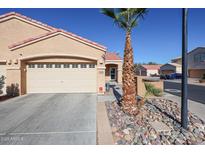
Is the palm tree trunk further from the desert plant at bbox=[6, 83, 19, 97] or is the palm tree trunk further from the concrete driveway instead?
the desert plant at bbox=[6, 83, 19, 97]

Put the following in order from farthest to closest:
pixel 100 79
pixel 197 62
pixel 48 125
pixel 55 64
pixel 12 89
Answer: pixel 197 62
pixel 55 64
pixel 100 79
pixel 12 89
pixel 48 125

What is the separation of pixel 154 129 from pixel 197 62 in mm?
37049

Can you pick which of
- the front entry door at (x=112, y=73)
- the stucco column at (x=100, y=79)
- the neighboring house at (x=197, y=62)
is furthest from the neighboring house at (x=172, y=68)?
the stucco column at (x=100, y=79)

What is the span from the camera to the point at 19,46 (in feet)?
40.4

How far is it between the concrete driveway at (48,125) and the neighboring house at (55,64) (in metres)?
4.42

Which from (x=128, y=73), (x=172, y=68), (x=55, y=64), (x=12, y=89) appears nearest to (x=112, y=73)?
(x=55, y=64)

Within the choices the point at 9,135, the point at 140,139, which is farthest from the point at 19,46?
the point at 140,139

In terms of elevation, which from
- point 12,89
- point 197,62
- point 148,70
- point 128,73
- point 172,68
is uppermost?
point 197,62

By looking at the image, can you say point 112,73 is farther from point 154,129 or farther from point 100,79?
point 154,129

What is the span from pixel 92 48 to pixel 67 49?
1.90 m

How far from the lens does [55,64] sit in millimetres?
13031

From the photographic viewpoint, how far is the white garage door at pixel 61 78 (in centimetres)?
1292

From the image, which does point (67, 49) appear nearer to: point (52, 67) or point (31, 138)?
point (52, 67)
